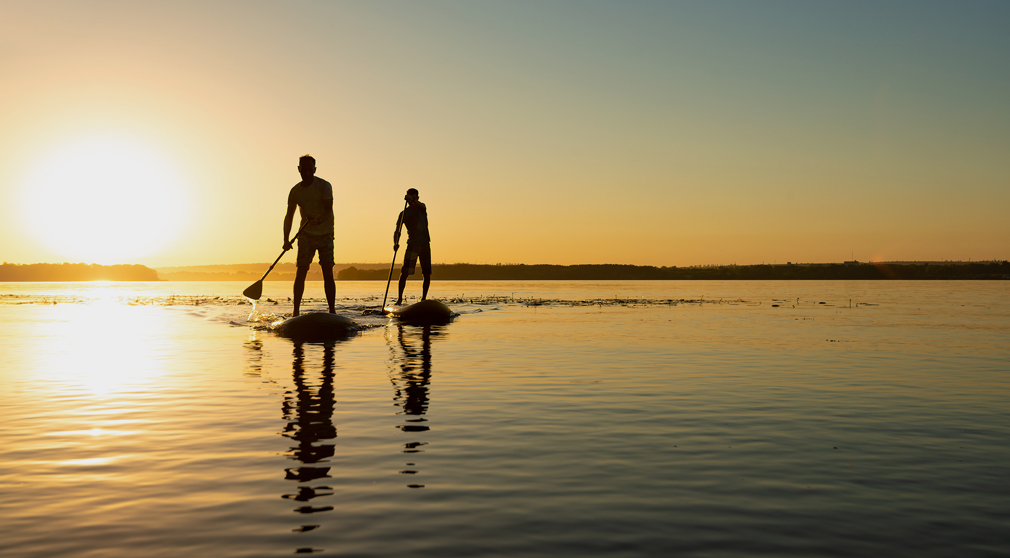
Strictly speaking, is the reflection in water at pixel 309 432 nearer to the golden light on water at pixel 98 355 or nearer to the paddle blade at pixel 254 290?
the golden light on water at pixel 98 355

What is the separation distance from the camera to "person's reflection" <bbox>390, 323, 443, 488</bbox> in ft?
19.7

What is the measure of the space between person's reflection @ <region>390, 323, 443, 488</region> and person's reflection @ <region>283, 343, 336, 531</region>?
0.62m

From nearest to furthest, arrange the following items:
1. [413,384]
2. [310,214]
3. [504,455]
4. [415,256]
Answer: [504,455] → [413,384] → [310,214] → [415,256]

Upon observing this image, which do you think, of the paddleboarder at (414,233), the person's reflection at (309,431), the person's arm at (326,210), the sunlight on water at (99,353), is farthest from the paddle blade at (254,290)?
the person's reflection at (309,431)

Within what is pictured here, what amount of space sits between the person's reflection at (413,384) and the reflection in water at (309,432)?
0.62 m

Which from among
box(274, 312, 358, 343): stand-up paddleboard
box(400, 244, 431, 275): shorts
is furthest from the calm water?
box(400, 244, 431, 275): shorts

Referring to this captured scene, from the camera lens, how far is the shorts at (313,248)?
680 inches

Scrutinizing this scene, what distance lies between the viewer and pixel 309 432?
20.6ft

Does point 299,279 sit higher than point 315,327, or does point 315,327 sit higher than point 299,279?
point 299,279

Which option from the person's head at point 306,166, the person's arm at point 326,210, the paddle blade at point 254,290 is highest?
the person's head at point 306,166

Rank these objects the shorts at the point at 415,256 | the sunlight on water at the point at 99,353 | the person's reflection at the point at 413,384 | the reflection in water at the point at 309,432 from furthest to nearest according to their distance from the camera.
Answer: the shorts at the point at 415,256, the sunlight on water at the point at 99,353, the person's reflection at the point at 413,384, the reflection in water at the point at 309,432

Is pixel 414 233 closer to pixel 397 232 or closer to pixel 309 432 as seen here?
pixel 397 232

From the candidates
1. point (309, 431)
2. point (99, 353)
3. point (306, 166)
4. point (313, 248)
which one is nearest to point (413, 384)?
point (309, 431)

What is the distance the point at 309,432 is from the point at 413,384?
2.92 m
